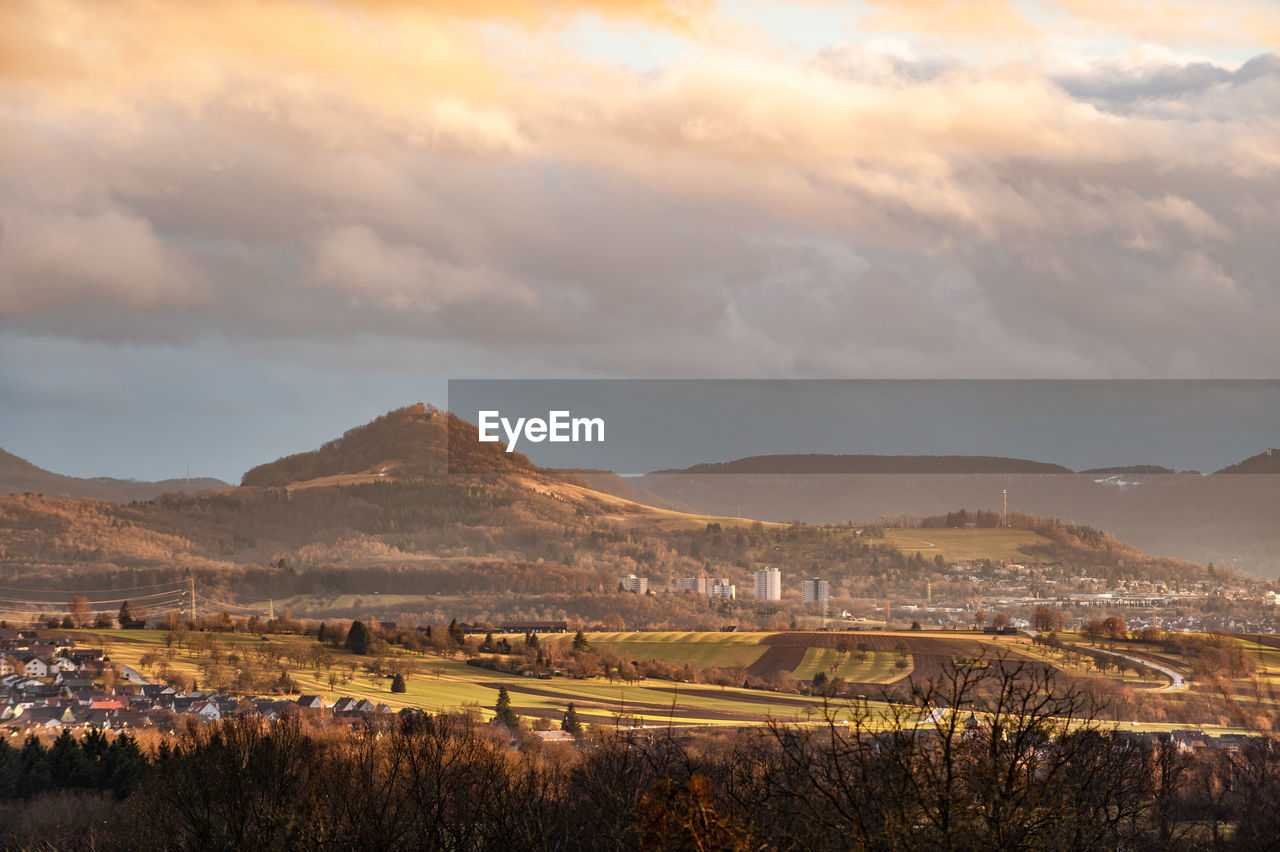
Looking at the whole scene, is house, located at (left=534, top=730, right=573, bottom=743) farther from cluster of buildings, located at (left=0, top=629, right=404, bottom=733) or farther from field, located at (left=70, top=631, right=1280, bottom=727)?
cluster of buildings, located at (left=0, top=629, right=404, bottom=733)

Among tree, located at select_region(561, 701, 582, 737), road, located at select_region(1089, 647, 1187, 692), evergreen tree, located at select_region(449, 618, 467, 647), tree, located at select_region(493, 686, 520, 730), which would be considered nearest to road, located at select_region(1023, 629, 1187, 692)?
road, located at select_region(1089, 647, 1187, 692)

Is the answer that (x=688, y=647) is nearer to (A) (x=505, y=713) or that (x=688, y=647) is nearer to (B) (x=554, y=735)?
(A) (x=505, y=713)

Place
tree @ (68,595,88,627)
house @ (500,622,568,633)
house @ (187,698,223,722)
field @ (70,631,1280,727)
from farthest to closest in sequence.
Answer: tree @ (68,595,88,627), house @ (500,622,568,633), field @ (70,631,1280,727), house @ (187,698,223,722)

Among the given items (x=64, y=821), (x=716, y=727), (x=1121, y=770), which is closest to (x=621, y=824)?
(x=1121, y=770)

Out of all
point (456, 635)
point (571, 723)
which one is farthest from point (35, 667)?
point (571, 723)

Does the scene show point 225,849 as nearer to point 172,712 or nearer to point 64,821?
point 64,821

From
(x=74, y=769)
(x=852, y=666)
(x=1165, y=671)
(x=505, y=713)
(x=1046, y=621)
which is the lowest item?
(x=505, y=713)
